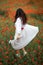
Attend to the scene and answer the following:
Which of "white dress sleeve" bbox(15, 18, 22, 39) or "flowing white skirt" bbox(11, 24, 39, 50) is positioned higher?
"white dress sleeve" bbox(15, 18, 22, 39)

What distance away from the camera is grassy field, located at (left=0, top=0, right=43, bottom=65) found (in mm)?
8977

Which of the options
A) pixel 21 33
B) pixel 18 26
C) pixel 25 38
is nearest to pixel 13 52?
pixel 25 38

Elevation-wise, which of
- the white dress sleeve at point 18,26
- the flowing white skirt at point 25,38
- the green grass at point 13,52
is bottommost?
the green grass at point 13,52

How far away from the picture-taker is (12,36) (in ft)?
32.7

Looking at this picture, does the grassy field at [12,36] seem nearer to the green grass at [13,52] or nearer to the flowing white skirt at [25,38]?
the green grass at [13,52]

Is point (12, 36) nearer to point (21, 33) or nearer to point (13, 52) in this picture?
point (13, 52)

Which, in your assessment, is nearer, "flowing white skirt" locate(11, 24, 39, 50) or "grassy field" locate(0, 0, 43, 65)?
"flowing white skirt" locate(11, 24, 39, 50)

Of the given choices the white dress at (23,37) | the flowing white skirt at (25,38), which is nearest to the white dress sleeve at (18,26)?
the white dress at (23,37)

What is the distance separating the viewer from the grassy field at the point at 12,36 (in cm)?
898

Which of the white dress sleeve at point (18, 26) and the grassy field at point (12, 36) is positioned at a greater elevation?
the white dress sleeve at point (18, 26)

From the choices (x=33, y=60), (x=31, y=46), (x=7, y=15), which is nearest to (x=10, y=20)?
(x=7, y=15)

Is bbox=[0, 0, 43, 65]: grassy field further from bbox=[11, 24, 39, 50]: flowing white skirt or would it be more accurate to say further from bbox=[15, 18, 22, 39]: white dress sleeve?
bbox=[15, 18, 22, 39]: white dress sleeve

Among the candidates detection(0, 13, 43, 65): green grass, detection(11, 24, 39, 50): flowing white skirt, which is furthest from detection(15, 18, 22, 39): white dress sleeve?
detection(0, 13, 43, 65): green grass

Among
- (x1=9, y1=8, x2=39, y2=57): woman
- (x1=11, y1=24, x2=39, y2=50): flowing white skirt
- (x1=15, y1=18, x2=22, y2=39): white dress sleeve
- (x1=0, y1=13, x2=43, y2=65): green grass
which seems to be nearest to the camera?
(x1=15, y1=18, x2=22, y2=39): white dress sleeve
